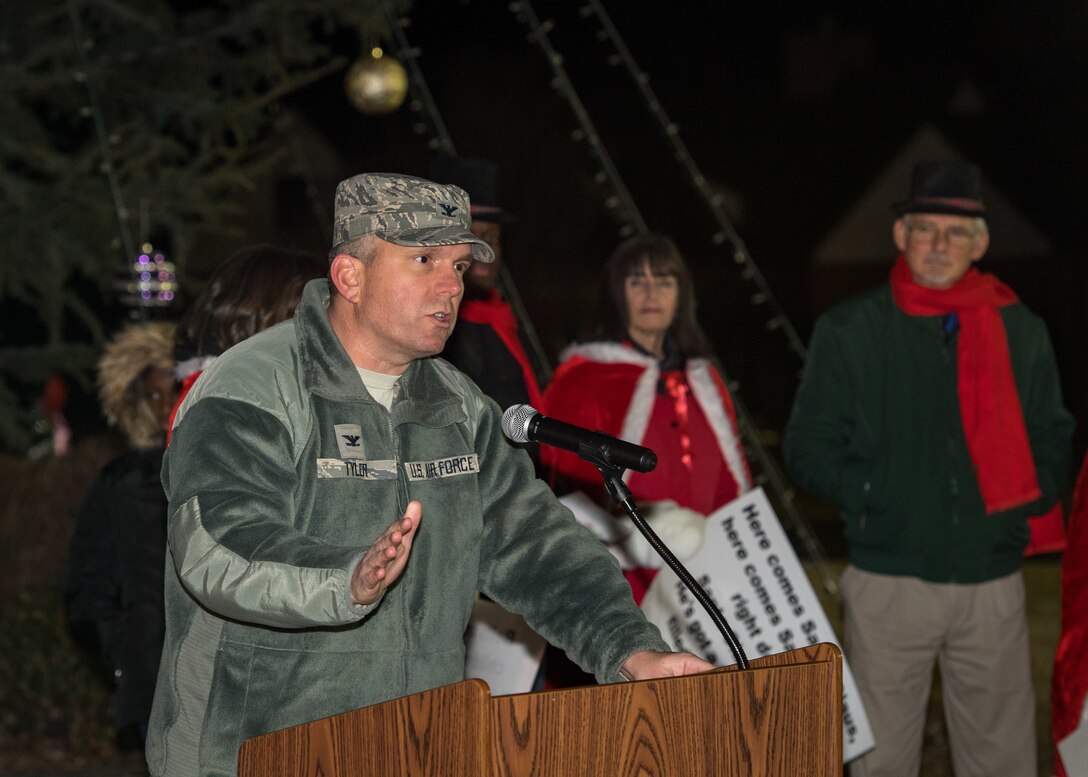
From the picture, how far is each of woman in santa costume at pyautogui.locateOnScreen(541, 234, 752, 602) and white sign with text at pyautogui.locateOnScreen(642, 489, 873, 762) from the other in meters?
0.09

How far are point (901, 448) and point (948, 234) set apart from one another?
2.61ft

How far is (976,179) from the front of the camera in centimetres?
555

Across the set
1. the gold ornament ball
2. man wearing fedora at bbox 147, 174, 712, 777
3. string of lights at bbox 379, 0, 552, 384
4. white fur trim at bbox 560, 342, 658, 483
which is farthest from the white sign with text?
the gold ornament ball

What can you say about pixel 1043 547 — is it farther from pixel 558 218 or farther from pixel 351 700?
pixel 558 218

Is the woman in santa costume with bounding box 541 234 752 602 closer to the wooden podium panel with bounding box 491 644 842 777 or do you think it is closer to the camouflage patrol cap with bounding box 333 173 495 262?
the camouflage patrol cap with bounding box 333 173 495 262

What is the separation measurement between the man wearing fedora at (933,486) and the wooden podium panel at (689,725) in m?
2.56

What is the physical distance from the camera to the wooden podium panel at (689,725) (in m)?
2.32

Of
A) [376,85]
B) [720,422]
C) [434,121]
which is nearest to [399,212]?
[720,422]

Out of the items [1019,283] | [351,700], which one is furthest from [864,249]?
[351,700]

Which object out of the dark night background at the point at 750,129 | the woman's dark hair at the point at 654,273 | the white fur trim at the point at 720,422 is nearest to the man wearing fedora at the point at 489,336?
the woman's dark hair at the point at 654,273

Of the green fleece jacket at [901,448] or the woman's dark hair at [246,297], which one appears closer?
the woman's dark hair at [246,297]

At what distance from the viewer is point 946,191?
5434mm

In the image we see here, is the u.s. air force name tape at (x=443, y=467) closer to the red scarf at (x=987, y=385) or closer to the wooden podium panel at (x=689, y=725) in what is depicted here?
the wooden podium panel at (x=689, y=725)

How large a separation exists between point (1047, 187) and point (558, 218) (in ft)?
32.4
